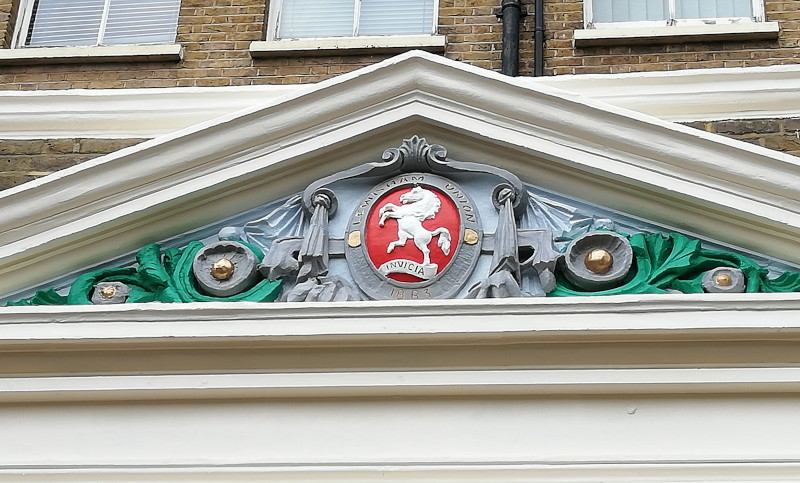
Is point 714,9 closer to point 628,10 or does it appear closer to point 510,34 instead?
point 628,10

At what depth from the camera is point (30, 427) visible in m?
5.71

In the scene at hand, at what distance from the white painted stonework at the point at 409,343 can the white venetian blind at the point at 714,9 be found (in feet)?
6.79

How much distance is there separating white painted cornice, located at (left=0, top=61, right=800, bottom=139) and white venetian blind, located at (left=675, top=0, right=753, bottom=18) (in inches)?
40.0

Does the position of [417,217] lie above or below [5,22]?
below

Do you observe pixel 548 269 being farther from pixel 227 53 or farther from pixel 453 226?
pixel 227 53

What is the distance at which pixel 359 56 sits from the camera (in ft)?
24.8

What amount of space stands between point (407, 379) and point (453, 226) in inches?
30.6

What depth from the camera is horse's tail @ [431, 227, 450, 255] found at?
5.78 metres

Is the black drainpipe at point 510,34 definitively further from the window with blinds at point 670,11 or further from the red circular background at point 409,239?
the red circular background at point 409,239

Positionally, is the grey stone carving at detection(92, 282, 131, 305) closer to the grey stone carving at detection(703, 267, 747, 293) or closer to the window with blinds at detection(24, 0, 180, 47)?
the window with blinds at detection(24, 0, 180, 47)

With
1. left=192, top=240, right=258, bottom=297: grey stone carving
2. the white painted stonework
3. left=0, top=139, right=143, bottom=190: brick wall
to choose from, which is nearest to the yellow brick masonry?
left=0, top=139, right=143, bottom=190: brick wall

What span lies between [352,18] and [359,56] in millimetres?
475

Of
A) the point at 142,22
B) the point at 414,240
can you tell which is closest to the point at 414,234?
the point at 414,240

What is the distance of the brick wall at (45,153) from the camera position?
7035 millimetres
